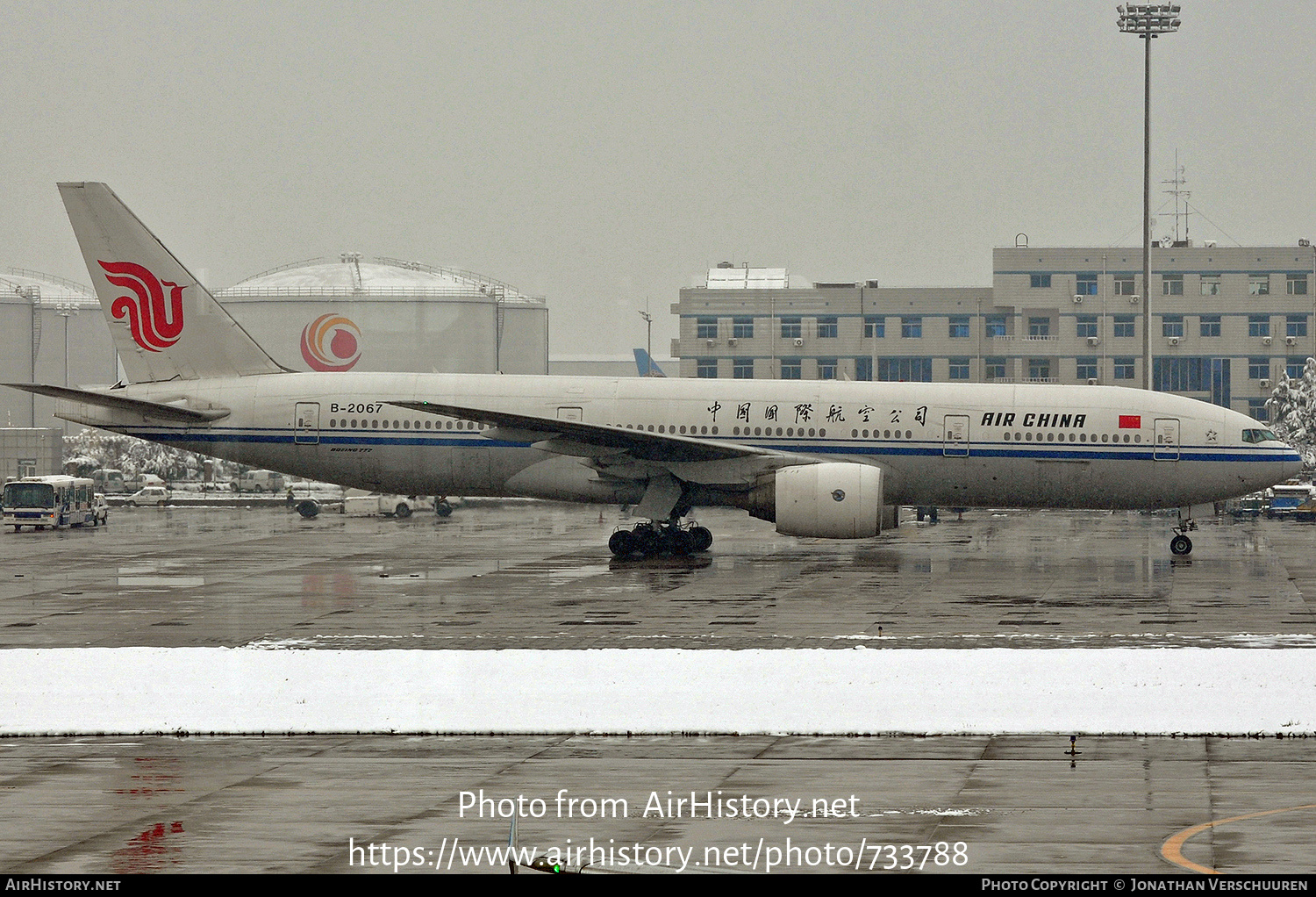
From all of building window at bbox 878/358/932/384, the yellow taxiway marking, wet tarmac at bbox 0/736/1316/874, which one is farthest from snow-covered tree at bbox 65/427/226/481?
the yellow taxiway marking

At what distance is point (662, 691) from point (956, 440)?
2013 cm

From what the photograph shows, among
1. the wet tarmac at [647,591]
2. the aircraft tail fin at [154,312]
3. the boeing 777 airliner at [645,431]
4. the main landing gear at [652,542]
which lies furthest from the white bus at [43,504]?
the main landing gear at [652,542]

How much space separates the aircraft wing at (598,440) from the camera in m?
33.2

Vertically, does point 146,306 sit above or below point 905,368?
below

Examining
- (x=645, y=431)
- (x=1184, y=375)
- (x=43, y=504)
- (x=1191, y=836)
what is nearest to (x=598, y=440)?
(x=645, y=431)

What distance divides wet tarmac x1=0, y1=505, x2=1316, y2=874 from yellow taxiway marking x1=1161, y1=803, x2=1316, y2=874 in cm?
5

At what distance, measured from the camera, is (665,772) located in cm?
1252

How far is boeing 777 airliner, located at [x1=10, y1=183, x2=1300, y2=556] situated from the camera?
1371 inches

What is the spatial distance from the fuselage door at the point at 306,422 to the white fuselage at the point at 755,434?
0.03 meters

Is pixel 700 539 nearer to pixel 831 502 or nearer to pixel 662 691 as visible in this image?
pixel 831 502

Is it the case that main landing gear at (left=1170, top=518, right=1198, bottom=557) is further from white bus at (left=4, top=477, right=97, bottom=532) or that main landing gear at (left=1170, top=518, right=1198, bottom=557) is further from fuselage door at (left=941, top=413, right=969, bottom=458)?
white bus at (left=4, top=477, right=97, bottom=532)

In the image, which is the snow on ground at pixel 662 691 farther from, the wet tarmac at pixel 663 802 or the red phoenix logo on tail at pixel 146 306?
the red phoenix logo on tail at pixel 146 306

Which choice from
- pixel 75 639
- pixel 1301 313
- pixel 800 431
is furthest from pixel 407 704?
pixel 1301 313

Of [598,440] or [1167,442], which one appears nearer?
[598,440]
